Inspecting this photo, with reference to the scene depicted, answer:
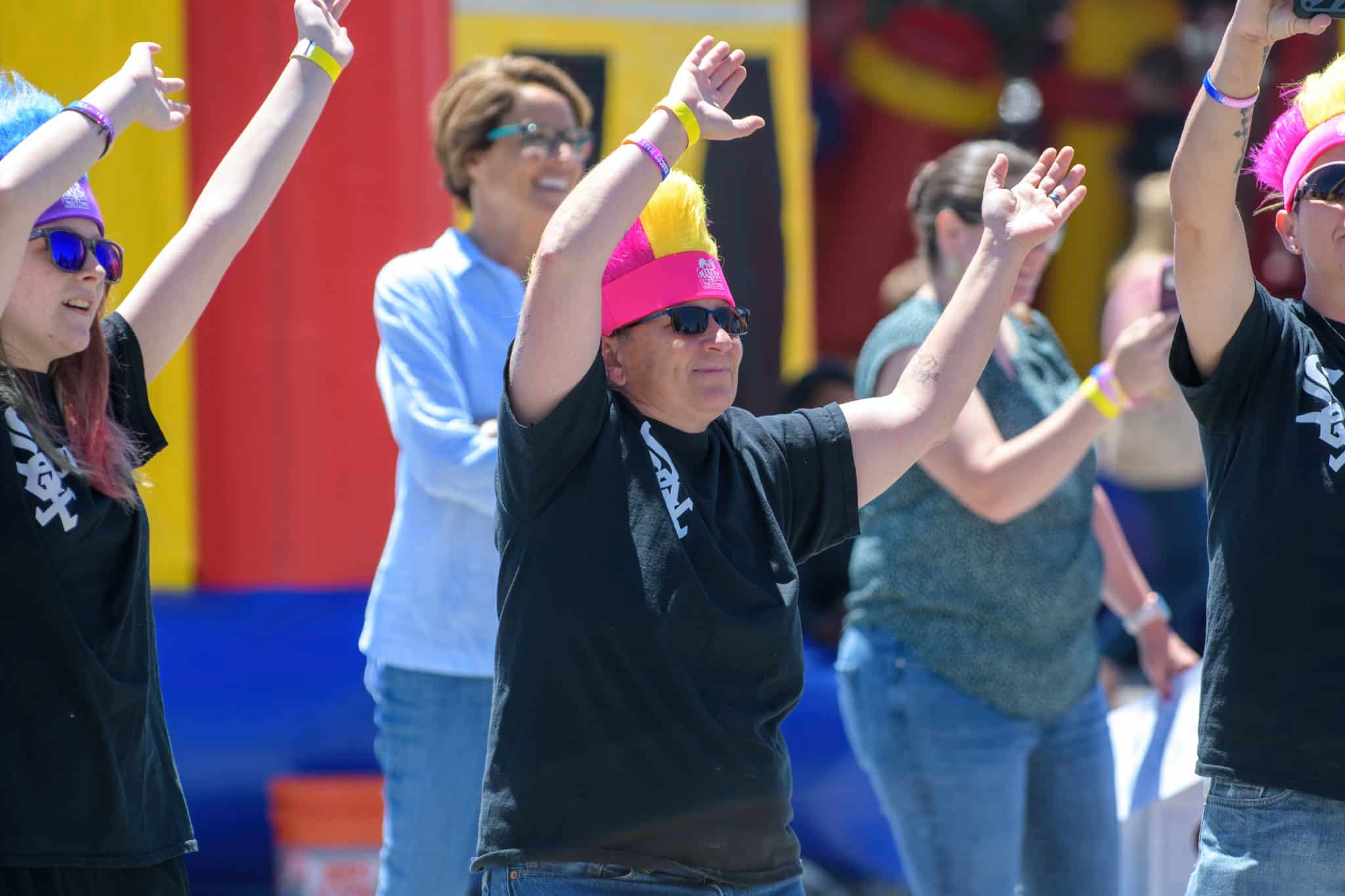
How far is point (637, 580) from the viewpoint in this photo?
1.84m

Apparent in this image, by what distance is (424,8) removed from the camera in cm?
388

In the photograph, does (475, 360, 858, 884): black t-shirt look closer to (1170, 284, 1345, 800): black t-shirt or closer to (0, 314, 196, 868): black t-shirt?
(0, 314, 196, 868): black t-shirt

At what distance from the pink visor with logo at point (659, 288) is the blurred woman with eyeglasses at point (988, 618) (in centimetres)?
82

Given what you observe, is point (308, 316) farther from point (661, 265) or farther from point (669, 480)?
point (669, 480)

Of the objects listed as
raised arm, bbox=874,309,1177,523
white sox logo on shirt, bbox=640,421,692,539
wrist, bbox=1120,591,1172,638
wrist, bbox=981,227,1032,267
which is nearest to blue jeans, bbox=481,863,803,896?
white sox logo on shirt, bbox=640,421,692,539

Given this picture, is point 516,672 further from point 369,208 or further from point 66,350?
point 369,208

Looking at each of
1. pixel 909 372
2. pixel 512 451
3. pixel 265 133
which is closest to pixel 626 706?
pixel 512 451

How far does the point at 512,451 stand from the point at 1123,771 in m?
1.85

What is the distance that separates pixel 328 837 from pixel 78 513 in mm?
1971

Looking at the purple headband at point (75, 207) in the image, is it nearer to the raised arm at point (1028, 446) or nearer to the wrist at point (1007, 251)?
the wrist at point (1007, 251)

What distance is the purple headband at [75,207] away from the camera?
1957mm

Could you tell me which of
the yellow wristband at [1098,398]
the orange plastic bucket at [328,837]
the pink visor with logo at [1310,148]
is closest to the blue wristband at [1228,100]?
Answer: the pink visor with logo at [1310,148]

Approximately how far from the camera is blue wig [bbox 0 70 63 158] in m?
1.99

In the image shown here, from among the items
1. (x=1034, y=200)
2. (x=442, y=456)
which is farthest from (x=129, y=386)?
(x=1034, y=200)
